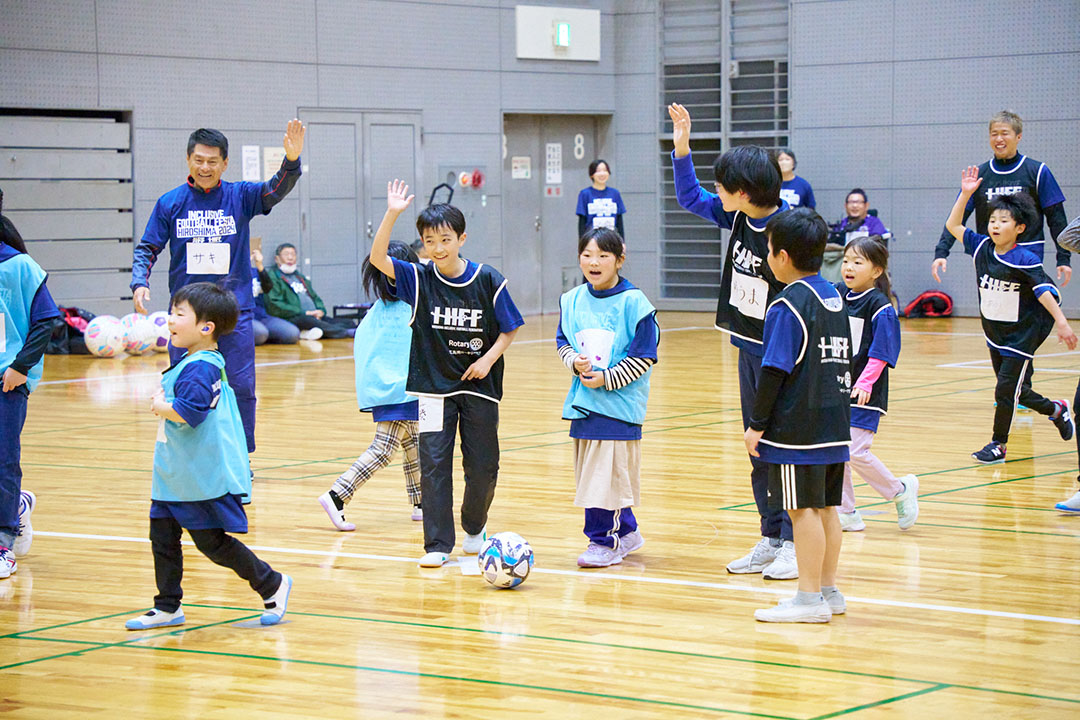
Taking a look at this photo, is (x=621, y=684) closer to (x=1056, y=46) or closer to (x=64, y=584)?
(x=64, y=584)

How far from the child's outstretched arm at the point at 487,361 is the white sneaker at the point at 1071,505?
287 cm

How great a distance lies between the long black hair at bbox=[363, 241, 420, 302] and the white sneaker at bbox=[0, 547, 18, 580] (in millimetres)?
1839

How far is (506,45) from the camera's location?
18.0 metres

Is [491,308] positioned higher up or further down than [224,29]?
further down

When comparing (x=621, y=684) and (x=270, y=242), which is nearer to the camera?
(x=621, y=684)

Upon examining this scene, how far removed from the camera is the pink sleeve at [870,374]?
605cm

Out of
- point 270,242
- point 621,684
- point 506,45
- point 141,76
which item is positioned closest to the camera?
point 621,684

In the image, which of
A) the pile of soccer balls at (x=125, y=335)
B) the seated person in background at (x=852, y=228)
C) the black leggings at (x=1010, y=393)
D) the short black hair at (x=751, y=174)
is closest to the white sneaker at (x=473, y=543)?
the short black hair at (x=751, y=174)

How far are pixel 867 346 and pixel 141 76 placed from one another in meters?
11.0

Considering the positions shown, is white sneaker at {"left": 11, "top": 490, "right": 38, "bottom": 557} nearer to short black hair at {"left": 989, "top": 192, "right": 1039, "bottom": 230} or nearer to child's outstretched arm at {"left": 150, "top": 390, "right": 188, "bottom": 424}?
child's outstretched arm at {"left": 150, "top": 390, "right": 188, "bottom": 424}

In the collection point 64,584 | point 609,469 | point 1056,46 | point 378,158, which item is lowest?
point 64,584

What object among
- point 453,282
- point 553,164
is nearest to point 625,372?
point 453,282

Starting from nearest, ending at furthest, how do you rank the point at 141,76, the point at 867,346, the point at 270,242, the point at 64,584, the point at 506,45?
the point at 64,584 < the point at 867,346 < the point at 141,76 < the point at 270,242 < the point at 506,45

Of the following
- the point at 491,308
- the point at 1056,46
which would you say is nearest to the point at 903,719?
the point at 491,308
